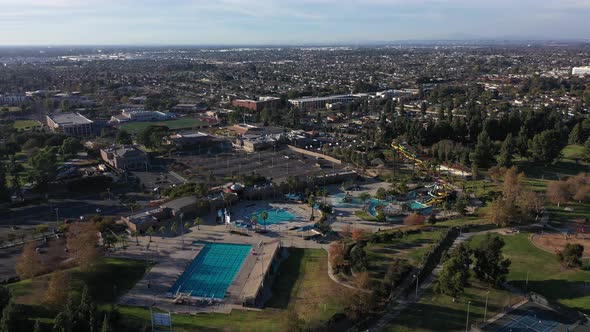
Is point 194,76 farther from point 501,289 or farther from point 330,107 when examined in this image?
point 501,289

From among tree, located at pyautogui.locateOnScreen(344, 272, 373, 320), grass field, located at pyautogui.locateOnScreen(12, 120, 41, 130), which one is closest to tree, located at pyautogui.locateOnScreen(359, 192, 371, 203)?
tree, located at pyautogui.locateOnScreen(344, 272, 373, 320)

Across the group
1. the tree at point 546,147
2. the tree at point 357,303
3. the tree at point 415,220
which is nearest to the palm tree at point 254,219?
the tree at point 415,220

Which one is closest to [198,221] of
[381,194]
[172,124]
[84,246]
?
[84,246]

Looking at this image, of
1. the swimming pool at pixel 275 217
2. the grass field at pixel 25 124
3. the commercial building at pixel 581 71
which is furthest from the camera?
the commercial building at pixel 581 71

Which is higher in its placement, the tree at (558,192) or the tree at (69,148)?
the tree at (69,148)

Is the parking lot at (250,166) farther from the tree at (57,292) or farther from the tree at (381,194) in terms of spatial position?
the tree at (57,292)

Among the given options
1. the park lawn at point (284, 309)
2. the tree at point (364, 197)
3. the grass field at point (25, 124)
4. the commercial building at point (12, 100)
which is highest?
the commercial building at point (12, 100)

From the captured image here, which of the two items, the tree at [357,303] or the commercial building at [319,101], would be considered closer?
the tree at [357,303]
